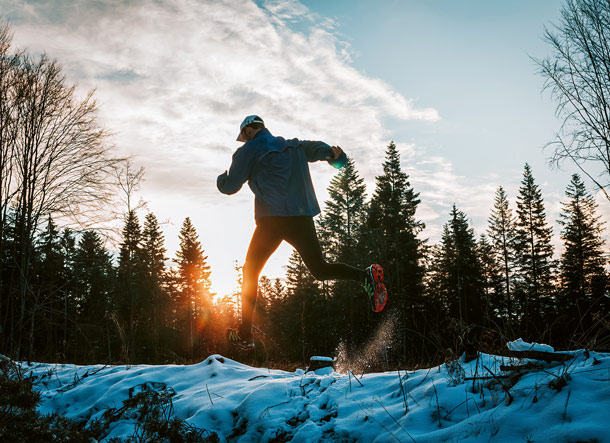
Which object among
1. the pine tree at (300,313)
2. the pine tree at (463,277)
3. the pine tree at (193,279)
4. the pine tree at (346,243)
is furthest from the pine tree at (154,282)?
the pine tree at (463,277)

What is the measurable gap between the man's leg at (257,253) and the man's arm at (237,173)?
433 millimetres

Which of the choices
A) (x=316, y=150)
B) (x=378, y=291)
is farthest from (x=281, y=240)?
(x=378, y=291)

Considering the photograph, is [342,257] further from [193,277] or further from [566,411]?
[566,411]

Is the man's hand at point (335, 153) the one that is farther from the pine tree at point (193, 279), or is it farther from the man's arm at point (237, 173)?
the pine tree at point (193, 279)

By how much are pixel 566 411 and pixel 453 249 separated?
105ft

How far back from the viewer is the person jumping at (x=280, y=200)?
3.79m

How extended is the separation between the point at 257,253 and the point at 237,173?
808 millimetres

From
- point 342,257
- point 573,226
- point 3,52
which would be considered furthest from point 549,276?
point 3,52

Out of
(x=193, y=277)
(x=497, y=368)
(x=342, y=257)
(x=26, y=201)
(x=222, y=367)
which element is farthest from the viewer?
(x=193, y=277)

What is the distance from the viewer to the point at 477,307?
30.5 m

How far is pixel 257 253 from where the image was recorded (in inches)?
152

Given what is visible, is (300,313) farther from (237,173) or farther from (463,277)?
(237,173)

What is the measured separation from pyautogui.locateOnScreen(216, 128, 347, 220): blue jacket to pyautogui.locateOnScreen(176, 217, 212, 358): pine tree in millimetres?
40102

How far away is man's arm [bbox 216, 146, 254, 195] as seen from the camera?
3.89 meters
